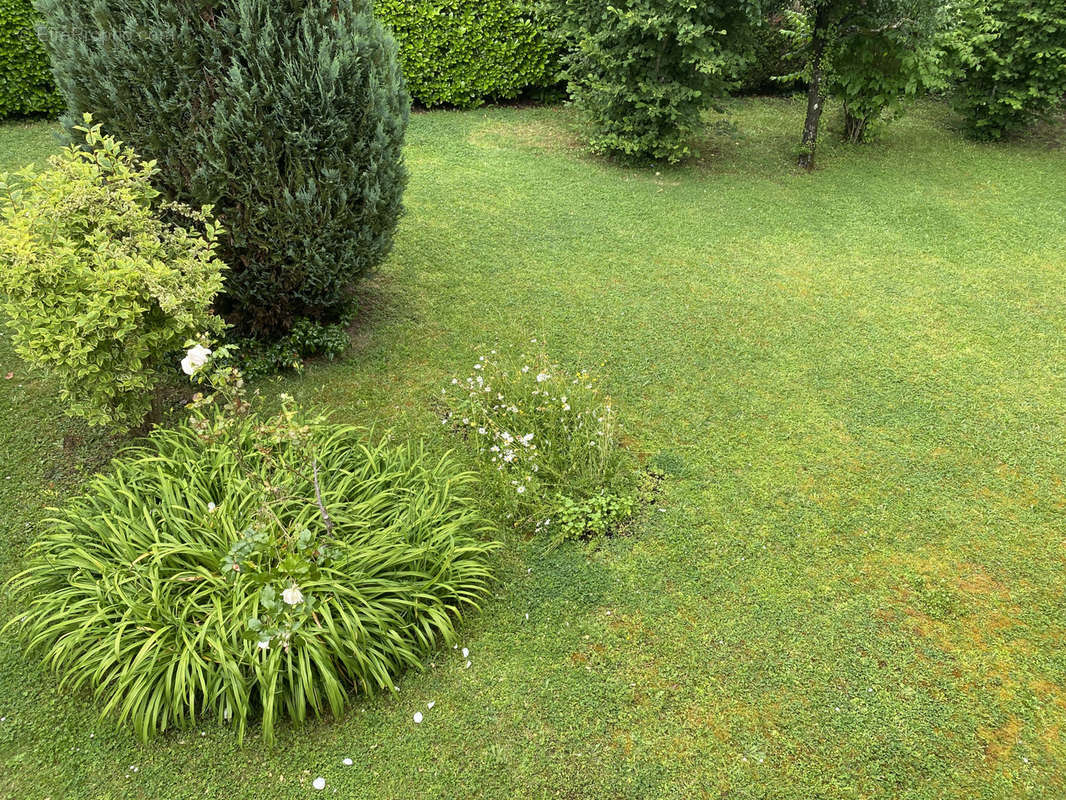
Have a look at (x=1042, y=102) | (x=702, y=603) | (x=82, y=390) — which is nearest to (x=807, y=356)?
(x=702, y=603)

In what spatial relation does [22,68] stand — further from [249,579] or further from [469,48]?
[249,579]

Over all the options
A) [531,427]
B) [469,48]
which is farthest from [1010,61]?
[531,427]

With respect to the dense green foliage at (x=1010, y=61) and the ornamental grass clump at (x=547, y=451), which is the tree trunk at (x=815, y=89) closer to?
the dense green foliage at (x=1010, y=61)

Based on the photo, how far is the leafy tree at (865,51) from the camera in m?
7.39

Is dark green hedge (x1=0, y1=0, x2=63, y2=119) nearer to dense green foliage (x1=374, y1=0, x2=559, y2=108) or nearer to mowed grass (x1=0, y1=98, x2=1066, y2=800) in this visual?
mowed grass (x1=0, y1=98, x2=1066, y2=800)

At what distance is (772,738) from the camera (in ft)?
9.62

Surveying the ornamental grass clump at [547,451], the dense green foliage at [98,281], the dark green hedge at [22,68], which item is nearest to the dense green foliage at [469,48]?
the dark green hedge at [22,68]

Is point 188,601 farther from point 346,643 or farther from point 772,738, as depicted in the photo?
point 772,738

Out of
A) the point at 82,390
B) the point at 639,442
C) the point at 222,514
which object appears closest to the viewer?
the point at 222,514

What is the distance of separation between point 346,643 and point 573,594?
43.5 inches

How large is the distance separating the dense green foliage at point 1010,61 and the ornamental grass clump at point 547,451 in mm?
7223

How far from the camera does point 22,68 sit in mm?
8492

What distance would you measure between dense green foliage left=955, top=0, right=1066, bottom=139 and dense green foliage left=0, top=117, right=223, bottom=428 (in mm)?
8695

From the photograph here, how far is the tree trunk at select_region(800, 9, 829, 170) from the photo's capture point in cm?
792
